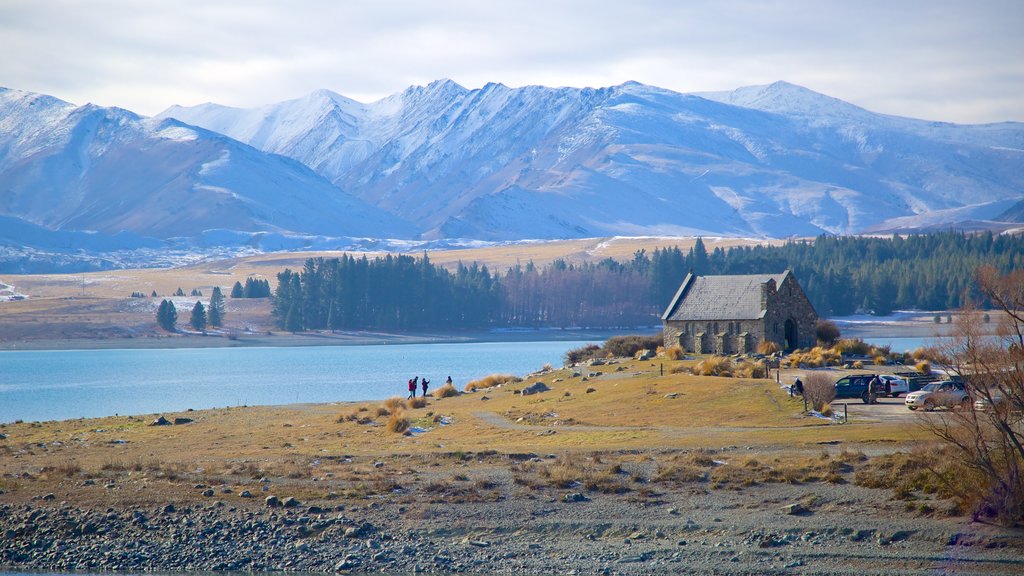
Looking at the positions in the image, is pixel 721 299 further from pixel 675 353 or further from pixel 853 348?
pixel 853 348

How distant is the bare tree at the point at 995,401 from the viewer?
25.8 m

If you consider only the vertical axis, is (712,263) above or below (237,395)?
above

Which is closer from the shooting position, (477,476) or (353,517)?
(353,517)

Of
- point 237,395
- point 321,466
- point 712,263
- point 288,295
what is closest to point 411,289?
point 288,295

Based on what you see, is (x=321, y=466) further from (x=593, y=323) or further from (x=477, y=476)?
(x=593, y=323)

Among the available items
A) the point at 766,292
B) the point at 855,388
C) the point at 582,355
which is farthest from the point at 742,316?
the point at 855,388

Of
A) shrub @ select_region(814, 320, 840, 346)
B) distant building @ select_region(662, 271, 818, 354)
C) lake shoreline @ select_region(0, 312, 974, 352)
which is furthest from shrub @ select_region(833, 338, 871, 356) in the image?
lake shoreline @ select_region(0, 312, 974, 352)

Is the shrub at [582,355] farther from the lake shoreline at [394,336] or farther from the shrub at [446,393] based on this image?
the lake shoreline at [394,336]

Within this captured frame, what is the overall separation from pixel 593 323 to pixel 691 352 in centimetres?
10358

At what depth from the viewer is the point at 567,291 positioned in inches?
7343

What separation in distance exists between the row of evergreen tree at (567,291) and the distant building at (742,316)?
9339cm

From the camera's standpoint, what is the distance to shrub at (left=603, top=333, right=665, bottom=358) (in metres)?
79.2

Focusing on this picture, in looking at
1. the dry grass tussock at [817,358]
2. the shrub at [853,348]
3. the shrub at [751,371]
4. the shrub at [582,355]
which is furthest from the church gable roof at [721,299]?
the shrub at [751,371]

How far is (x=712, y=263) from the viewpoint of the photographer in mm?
182750
